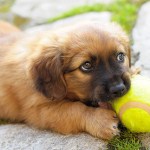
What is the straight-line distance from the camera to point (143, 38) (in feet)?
17.8

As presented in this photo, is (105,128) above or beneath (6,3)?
beneath

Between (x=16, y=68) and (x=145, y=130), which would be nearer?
(x=145, y=130)

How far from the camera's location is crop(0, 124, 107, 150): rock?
3.62 meters

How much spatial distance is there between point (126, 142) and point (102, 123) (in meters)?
0.25

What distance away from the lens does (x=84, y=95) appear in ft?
12.4

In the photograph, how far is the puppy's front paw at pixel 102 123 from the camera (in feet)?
11.9

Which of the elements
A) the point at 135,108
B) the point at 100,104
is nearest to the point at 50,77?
the point at 100,104

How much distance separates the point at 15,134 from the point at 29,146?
11.0 inches

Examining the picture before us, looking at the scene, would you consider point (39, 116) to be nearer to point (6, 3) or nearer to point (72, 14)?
point (72, 14)

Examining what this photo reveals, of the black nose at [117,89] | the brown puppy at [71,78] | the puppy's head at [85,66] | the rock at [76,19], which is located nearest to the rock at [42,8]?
the rock at [76,19]

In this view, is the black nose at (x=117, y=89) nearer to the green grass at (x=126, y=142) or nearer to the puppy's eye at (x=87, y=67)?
the puppy's eye at (x=87, y=67)

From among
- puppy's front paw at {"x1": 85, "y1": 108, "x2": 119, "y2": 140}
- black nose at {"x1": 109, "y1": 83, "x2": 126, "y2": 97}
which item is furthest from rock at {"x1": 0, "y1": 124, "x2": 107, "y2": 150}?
black nose at {"x1": 109, "y1": 83, "x2": 126, "y2": 97}

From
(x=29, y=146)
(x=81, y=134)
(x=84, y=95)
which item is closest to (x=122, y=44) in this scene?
(x=84, y=95)

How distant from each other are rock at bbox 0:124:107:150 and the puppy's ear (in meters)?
0.37
